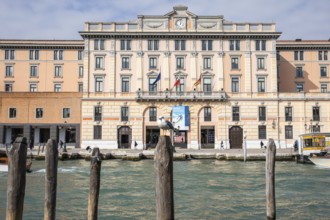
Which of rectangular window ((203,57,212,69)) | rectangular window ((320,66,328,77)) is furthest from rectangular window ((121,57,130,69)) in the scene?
rectangular window ((320,66,328,77))

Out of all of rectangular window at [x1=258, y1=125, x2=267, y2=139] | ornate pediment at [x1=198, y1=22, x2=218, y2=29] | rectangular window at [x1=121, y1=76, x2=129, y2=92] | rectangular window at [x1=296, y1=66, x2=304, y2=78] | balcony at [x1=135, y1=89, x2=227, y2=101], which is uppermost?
ornate pediment at [x1=198, y1=22, x2=218, y2=29]

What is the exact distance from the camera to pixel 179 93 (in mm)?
42062

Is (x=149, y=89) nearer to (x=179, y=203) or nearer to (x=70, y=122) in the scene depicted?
(x=70, y=122)

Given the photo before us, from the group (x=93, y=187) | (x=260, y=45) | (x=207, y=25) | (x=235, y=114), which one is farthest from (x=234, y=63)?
(x=93, y=187)

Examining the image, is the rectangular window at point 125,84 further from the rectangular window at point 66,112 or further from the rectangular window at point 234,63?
the rectangular window at point 234,63

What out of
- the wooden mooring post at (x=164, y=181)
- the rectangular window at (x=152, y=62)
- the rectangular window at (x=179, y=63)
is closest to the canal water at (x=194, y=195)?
the wooden mooring post at (x=164, y=181)

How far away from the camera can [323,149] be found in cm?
3033

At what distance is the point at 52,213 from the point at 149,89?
116 ft

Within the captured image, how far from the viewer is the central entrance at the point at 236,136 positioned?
42625 millimetres

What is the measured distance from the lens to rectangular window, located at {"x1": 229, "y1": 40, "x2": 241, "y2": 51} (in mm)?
43438

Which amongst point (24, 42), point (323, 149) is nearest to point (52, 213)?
point (323, 149)

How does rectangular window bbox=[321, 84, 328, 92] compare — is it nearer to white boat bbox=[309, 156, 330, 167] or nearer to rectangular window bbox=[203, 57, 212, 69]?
rectangular window bbox=[203, 57, 212, 69]

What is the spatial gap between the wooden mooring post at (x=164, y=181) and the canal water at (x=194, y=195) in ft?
18.8

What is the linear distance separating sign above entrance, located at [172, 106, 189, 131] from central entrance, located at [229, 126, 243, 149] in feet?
17.7
